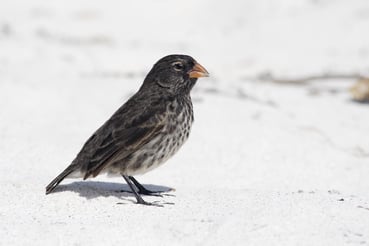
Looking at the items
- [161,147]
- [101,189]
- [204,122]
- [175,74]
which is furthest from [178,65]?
[204,122]

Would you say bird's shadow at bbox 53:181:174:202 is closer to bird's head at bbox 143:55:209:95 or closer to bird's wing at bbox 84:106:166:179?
bird's wing at bbox 84:106:166:179

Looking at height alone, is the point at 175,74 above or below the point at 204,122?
above

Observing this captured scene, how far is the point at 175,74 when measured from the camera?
7.22m

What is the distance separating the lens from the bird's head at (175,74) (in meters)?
7.19

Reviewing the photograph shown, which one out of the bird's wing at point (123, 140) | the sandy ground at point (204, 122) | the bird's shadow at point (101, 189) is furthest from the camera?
the bird's shadow at point (101, 189)

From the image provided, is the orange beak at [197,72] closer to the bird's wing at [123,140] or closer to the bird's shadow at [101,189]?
the bird's wing at [123,140]

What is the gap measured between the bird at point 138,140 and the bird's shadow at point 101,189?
120mm

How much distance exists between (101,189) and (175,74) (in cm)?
119

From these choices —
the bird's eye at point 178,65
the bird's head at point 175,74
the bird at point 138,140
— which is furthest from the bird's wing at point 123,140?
the bird's eye at point 178,65

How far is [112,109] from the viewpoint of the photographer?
10602mm

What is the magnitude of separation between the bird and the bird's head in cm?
11

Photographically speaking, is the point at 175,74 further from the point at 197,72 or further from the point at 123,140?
the point at 123,140

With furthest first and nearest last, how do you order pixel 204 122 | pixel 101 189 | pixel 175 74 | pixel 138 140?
pixel 204 122, pixel 175 74, pixel 101 189, pixel 138 140

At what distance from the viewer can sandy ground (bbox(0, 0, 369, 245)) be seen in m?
5.79
